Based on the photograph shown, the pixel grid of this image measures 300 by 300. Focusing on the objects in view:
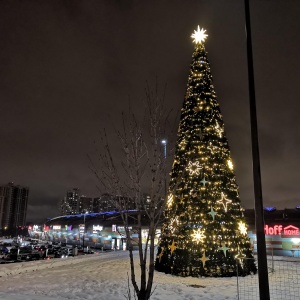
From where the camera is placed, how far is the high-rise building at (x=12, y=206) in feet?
574

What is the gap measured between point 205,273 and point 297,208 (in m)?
32.2

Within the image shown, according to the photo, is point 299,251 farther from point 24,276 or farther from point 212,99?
point 24,276

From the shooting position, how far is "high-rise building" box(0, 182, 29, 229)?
6885 inches

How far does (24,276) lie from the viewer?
13266 millimetres

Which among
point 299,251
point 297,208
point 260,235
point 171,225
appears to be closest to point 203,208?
point 171,225

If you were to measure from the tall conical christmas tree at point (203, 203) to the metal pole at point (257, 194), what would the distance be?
733 centimetres

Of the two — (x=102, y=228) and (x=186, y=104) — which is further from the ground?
(x=186, y=104)

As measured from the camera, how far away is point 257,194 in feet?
18.3

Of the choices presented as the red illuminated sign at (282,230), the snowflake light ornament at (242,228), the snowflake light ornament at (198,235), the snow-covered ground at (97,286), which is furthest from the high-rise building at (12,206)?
the snowflake light ornament at (242,228)

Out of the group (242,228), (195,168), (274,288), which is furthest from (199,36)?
(274,288)

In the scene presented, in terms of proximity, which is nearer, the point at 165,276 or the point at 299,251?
the point at 165,276

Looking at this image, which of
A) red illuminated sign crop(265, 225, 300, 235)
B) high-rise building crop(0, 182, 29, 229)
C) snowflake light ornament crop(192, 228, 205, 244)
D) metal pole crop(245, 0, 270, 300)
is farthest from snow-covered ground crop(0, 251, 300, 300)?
high-rise building crop(0, 182, 29, 229)

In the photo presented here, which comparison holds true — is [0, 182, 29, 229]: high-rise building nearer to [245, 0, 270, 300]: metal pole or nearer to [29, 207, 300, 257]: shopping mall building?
[29, 207, 300, 257]: shopping mall building

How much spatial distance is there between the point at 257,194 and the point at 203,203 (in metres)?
8.31
